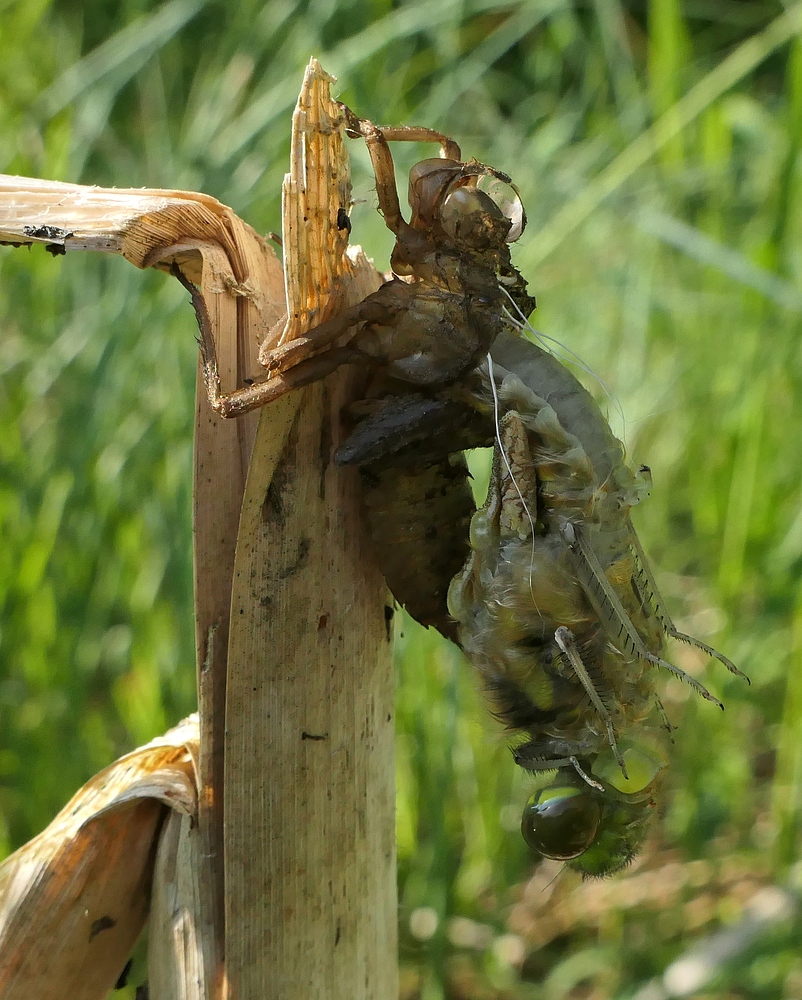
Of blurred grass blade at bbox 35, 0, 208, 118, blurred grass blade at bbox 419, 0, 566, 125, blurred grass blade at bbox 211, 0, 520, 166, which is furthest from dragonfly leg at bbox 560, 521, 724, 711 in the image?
blurred grass blade at bbox 35, 0, 208, 118

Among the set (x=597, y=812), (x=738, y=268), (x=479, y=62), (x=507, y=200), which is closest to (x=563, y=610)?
(x=597, y=812)

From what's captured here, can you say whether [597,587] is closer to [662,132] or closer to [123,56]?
[662,132]

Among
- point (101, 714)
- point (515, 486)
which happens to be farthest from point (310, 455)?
point (101, 714)

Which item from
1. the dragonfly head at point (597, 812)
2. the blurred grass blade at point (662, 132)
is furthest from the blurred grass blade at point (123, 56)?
the dragonfly head at point (597, 812)

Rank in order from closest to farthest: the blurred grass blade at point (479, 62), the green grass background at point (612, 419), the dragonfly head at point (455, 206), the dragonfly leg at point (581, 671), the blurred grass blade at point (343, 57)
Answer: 1. the dragonfly leg at point (581, 671)
2. the dragonfly head at point (455, 206)
3. the green grass background at point (612, 419)
4. the blurred grass blade at point (343, 57)
5. the blurred grass blade at point (479, 62)

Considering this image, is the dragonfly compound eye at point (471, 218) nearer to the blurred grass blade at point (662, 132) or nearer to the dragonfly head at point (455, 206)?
the dragonfly head at point (455, 206)

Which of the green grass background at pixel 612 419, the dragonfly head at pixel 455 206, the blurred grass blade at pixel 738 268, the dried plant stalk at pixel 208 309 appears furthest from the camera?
the green grass background at pixel 612 419
